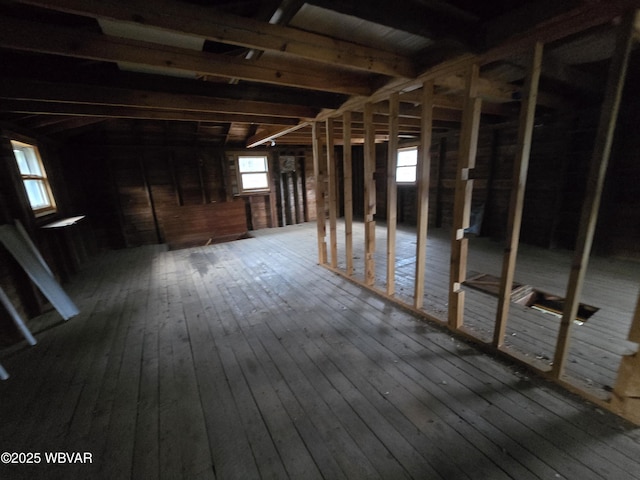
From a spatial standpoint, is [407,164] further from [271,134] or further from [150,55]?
[150,55]

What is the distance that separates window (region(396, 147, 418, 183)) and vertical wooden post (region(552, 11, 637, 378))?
19.1 ft

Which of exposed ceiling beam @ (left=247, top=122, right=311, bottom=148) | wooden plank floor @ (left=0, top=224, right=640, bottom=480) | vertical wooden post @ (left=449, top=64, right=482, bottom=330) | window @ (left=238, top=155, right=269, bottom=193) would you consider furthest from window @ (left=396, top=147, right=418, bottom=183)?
wooden plank floor @ (left=0, top=224, right=640, bottom=480)

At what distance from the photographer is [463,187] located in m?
2.02

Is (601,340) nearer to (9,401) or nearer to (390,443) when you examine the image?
(390,443)

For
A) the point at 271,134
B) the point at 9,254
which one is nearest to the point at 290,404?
the point at 9,254

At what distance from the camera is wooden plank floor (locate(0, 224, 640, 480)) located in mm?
1298

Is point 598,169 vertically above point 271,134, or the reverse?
point 271,134

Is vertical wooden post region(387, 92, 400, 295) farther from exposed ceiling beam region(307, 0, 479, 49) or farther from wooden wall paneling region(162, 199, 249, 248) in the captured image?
wooden wall paneling region(162, 199, 249, 248)

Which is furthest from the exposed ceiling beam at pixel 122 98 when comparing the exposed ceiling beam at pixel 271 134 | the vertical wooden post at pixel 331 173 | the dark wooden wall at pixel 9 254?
the dark wooden wall at pixel 9 254

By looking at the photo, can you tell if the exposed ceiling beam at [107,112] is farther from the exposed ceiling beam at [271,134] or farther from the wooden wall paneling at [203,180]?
the wooden wall paneling at [203,180]

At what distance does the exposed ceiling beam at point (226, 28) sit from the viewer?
125cm

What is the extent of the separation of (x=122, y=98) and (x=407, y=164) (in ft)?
21.7

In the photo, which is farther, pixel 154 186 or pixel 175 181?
pixel 175 181

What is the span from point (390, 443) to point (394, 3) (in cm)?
248
